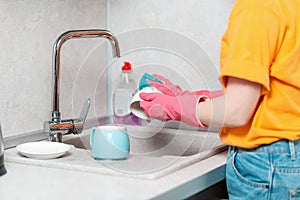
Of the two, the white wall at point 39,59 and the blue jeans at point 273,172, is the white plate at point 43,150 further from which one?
the blue jeans at point 273,172

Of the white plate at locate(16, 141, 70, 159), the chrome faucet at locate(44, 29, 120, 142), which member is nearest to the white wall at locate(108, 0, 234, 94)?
the chrome faucet at locate(44, 29, 120, 142)

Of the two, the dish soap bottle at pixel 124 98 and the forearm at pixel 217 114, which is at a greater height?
the forearm at pixel 217 114

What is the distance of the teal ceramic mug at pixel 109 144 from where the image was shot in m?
1.34


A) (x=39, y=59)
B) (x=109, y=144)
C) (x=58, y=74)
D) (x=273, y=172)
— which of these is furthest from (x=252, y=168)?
(x=39, y=59)

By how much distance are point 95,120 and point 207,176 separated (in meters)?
0.78

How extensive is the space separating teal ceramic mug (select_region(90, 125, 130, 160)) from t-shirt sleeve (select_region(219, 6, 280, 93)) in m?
0.34

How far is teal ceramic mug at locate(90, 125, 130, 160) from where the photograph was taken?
4.41 ft

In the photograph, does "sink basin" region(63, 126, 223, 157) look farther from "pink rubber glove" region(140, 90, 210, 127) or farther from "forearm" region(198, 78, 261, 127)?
"forearm" region(198, 78, 261, 127)

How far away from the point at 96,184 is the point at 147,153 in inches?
26.8

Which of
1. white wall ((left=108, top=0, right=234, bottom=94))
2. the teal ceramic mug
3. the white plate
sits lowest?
the white plate

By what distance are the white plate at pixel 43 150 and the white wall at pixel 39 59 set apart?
0.48 ft

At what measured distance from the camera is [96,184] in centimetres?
115

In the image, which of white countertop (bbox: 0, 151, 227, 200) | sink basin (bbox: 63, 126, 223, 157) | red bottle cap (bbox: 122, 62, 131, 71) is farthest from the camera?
red bottle cap (bbox: 122, 62, 131, 71)

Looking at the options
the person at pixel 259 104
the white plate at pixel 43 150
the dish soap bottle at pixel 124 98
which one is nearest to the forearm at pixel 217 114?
the person at pixel 259 104
